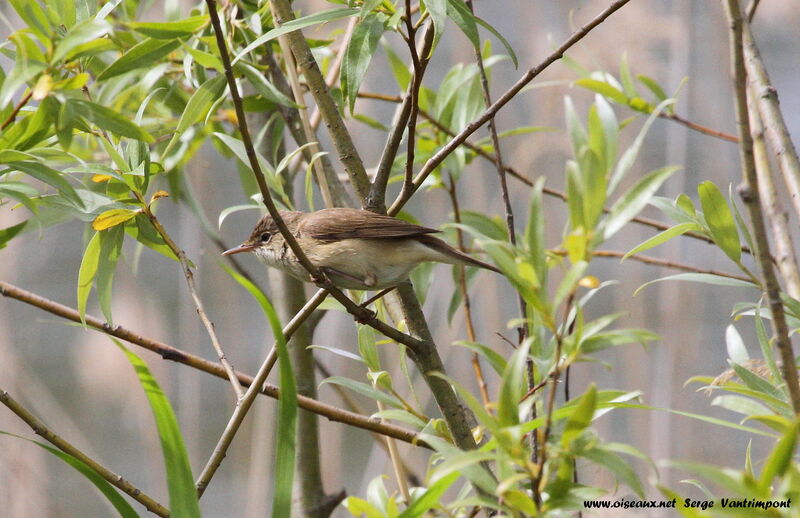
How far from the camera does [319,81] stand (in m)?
1.67

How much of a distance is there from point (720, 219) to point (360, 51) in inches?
28.3

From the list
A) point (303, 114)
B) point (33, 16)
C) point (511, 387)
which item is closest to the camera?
point (511, 387)

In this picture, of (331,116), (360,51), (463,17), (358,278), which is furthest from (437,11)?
(358,278)

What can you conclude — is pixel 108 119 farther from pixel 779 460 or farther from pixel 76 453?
pixel 779 460

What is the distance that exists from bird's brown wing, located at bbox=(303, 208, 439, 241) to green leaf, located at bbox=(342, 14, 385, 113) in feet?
1.37

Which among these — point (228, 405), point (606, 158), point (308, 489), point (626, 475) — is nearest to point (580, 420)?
point (626, 475)

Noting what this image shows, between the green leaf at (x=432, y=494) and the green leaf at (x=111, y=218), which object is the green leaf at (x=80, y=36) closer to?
the green leaf at (x=111, y=218)

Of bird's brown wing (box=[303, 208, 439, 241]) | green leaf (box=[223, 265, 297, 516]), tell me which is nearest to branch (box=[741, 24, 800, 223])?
bird's brown wing (box=[303, 208, 439, 241])

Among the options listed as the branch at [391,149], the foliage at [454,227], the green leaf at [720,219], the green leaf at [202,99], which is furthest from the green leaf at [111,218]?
the green leaf at [720,219]

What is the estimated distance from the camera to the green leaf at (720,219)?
128 centimetres

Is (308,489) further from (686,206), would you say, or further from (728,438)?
(728,438)

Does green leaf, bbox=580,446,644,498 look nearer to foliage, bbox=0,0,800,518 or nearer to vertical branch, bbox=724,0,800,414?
foliage, bbox=0,0,800,518

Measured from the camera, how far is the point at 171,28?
1375 millimetres

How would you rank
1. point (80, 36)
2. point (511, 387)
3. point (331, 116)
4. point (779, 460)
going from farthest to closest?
1. point (331, 116)
2. point (80, 36)
3. point (511, 387)
4. point (779, 460)
